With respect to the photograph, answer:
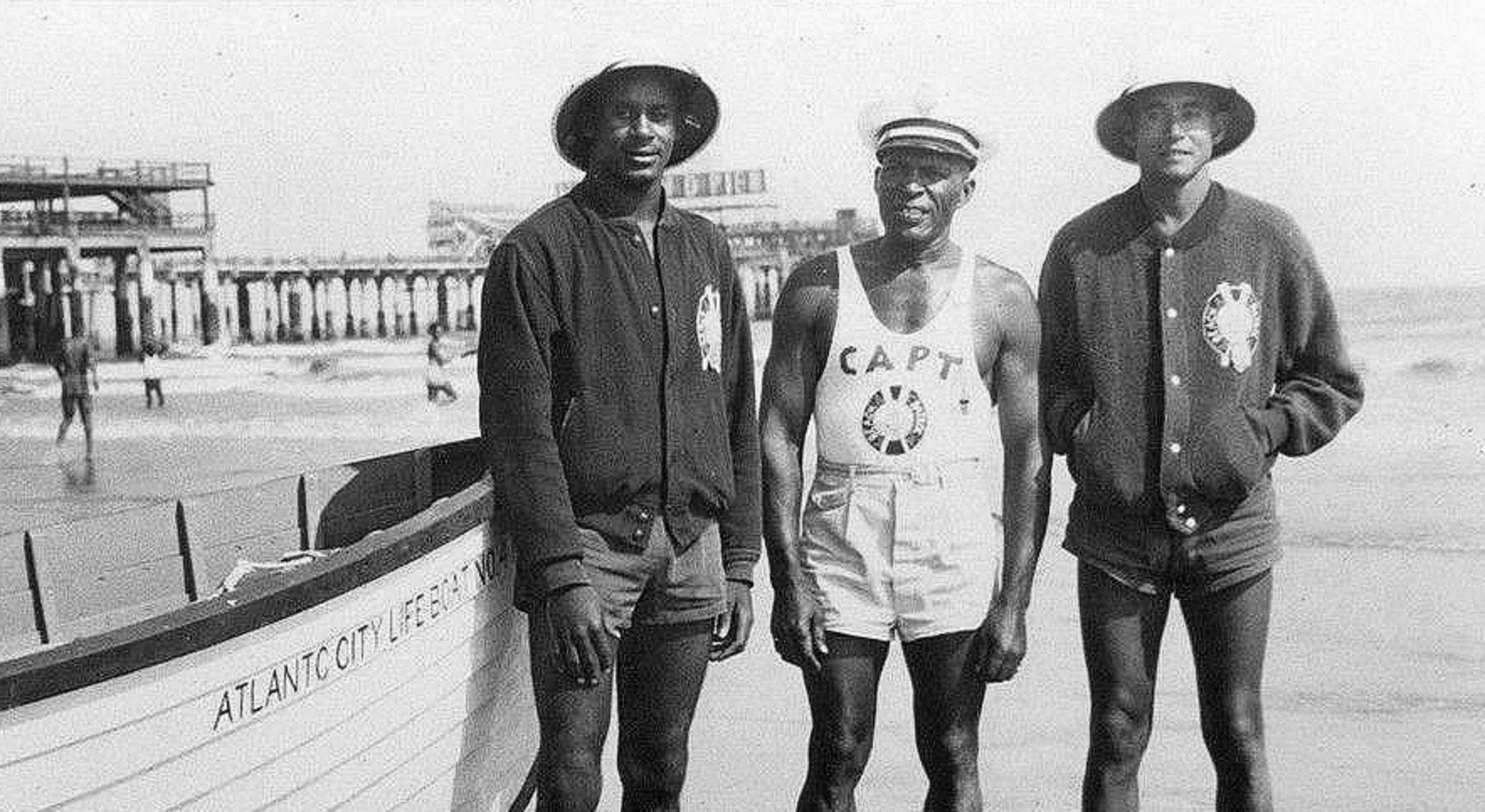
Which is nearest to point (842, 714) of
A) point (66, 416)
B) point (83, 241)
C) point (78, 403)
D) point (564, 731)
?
point (564, 731)

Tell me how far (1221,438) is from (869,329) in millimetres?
906

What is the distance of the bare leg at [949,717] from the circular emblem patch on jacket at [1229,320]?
0.94 meters

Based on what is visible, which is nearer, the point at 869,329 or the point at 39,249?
the point at 869,329

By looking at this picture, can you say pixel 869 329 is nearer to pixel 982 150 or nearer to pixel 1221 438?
pixel 982 150

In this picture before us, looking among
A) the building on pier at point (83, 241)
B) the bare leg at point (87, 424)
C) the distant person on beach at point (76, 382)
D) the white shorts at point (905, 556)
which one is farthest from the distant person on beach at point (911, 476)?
the building on pier at point (83, 241)

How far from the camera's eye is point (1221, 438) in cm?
382

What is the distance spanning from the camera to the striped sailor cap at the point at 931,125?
3.83m

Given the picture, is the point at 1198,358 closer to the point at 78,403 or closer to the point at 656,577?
the point at 656,577

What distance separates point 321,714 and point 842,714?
4.12 ft

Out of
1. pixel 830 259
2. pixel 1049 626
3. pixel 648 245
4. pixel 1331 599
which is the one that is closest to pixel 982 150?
pixel 830 259

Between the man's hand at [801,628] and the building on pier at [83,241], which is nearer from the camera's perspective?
the man's hand at [801,628]

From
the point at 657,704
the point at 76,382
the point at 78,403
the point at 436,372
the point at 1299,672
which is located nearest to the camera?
the point at 657,704

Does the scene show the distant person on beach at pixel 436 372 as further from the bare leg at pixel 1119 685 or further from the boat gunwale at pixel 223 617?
the bare leg at pixel 1119 685

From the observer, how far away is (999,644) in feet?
12.5
